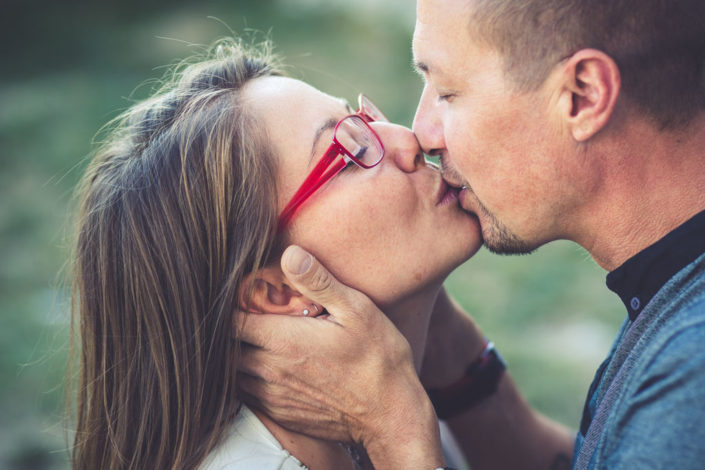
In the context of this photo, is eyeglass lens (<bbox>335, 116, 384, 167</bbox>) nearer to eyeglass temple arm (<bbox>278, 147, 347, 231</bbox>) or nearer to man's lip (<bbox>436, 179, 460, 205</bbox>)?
eyeglass temple arm (<bbox>278, 147, 347, 231</bbox>)

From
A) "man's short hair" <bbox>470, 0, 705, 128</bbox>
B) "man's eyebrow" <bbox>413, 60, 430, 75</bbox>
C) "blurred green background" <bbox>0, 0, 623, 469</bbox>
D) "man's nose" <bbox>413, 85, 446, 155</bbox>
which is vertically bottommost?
"blurred green background" <bbox>0, 0, 623, 469</bbox>

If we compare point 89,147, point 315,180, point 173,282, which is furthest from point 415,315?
point 89,147

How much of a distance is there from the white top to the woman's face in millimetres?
593

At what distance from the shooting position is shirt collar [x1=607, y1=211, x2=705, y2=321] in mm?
2033

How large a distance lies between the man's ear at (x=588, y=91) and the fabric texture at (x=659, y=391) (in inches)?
20.4

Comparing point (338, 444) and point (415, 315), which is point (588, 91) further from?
point (338, 444)

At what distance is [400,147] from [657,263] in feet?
3.21

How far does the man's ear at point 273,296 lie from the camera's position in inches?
93.0

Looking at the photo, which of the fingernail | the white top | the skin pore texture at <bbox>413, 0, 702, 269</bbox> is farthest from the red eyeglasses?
the white top

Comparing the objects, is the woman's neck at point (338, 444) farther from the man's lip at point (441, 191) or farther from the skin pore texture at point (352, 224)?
the man's lip at point (441, 191)

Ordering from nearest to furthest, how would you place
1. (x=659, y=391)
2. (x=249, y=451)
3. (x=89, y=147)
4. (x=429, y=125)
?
1. (x=659, y=391)
2. (x=249, y=451)
3. (x=429, y=125)
4. (x=89, y=147)

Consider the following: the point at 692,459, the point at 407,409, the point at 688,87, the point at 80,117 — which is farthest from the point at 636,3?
the point at 80,117

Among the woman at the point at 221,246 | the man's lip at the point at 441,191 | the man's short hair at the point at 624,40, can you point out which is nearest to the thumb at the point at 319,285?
the woman at the point at 221,246

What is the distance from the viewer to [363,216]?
2340mm
